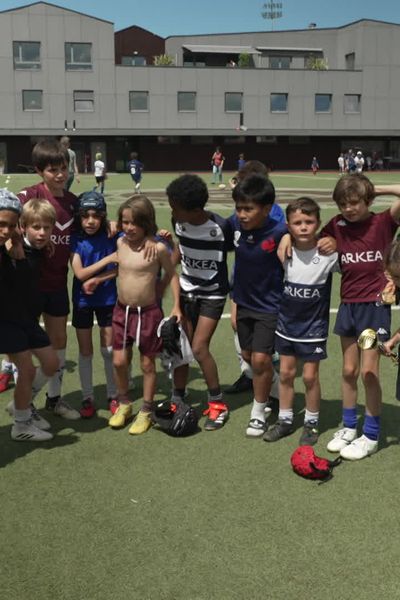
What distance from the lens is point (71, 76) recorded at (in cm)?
5444

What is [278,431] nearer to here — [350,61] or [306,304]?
[306,304]

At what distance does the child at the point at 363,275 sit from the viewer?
412 cm

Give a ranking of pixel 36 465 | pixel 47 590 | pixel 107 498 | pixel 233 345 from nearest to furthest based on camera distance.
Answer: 1. pixel 47 590
2. pixel 107 498
3. pixel 36 465
4. pixel 233 345

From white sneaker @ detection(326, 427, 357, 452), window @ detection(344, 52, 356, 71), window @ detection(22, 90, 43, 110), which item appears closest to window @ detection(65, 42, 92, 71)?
window @ detection(22, 90, 43, 110)

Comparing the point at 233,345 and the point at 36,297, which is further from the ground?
the point at 36,297

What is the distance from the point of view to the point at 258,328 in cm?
459

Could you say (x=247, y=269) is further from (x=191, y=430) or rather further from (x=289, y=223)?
(x=191, y=430)

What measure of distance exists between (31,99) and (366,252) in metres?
54.5

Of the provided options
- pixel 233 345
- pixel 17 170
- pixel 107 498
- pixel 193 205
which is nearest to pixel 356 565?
pixel 107 498

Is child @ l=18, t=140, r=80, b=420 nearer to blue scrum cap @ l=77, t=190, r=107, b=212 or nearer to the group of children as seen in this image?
the group of children

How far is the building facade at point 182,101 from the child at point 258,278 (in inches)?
2072

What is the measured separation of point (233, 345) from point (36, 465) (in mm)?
3088

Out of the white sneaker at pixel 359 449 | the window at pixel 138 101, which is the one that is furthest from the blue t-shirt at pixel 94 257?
the window at pixel 138 101

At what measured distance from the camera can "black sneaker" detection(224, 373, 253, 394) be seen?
18.2 ft
